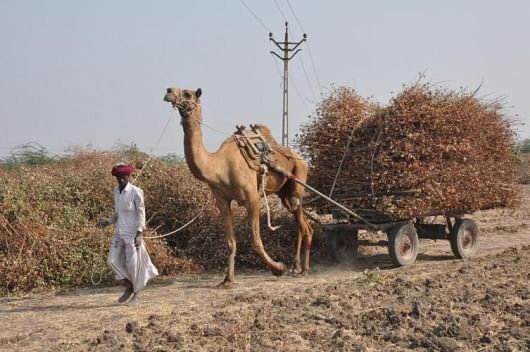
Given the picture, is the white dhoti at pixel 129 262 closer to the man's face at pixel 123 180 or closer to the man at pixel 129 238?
the man at pixel 129 238

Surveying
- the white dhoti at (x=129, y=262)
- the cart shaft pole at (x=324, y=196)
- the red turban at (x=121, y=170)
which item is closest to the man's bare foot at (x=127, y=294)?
the white dhoti at (x=129, y=262)

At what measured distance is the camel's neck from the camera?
911 cm

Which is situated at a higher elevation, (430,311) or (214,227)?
(214,227)

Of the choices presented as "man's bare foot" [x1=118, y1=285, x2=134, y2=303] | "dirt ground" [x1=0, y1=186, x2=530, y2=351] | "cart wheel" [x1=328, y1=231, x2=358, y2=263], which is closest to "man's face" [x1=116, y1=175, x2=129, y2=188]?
"man's bare foot" [x1=118, y1=285, x2=134, y2=303]

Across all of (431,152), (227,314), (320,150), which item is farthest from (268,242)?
(227,314)

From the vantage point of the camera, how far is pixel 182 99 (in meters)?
9.02

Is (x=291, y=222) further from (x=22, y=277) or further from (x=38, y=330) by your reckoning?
(x=38, y=330)

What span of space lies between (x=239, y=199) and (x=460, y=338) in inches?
169

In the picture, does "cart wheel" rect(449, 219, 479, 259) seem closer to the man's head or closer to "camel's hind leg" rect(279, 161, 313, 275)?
"camel's hind leg" rect(279, 161, 313, 275)

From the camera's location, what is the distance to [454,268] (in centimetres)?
1052

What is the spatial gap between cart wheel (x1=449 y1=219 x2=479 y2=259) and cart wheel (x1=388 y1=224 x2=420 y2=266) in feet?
3.14

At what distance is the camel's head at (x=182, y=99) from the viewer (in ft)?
29.3

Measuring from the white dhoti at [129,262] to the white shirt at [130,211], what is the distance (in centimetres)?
10

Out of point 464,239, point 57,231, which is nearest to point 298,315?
point 57,231
